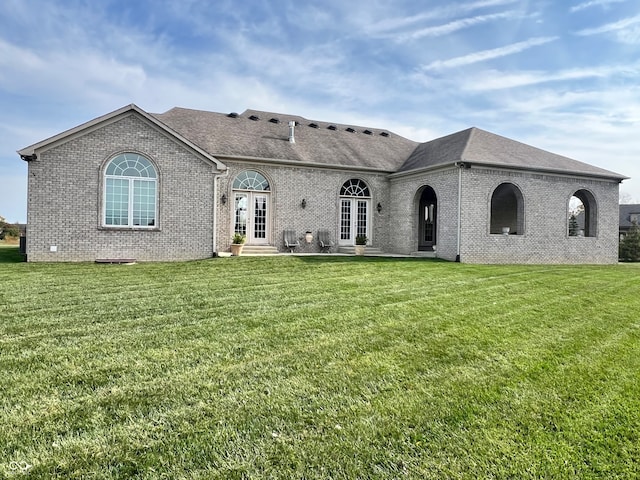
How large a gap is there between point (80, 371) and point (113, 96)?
14.9m

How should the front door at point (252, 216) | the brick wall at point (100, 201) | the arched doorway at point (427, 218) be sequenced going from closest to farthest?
the brick wall at point (100, 201), the front door at point (252, 216), the arched doorway at point (427, 218)

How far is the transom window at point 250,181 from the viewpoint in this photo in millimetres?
16219

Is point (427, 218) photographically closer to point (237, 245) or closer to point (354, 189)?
point (354, 189)

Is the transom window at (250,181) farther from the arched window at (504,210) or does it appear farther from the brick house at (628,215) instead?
the brick house at (628,215)

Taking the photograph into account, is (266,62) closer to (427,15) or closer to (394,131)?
(427,15)

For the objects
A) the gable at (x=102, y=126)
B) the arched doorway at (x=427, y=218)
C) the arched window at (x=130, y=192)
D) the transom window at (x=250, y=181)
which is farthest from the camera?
the arched doorway at (x=427, y=218)

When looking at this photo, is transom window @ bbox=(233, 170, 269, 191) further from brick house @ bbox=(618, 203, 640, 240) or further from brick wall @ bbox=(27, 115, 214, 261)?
brick house @ bbox=(618, 203, 640, 240)

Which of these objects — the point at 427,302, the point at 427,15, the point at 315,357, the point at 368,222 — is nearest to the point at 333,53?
the point at 427,15

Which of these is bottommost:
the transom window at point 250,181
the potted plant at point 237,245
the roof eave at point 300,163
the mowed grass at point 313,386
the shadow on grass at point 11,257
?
the mowed grass at point 313,386

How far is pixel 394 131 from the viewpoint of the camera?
23812mm

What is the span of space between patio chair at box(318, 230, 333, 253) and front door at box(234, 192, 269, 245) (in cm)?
221

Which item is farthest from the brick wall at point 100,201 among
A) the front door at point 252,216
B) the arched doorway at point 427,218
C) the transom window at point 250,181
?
the arched doorway at point 427,218

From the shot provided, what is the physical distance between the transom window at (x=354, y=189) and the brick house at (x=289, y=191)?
5 cm

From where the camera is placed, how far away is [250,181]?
53.8 ft
